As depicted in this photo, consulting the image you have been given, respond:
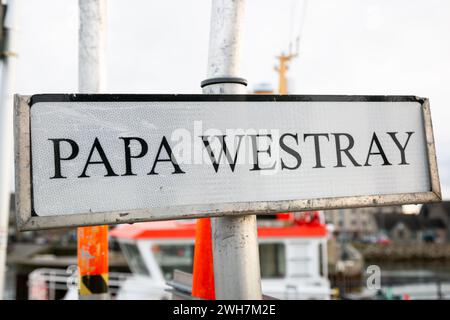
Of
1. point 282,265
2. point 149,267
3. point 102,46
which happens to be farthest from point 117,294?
point 102,46

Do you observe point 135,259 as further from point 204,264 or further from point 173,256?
point 204,264

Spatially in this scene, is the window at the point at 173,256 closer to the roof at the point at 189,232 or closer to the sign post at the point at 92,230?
the roof at the point at 189,232

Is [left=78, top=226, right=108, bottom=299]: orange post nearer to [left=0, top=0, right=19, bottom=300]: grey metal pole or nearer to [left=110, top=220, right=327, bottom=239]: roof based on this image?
[left=0, top=0, right=19, bottom=300]: grey metal pole

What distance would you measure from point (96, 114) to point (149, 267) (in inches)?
367

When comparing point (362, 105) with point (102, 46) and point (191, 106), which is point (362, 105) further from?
point (102, 46)

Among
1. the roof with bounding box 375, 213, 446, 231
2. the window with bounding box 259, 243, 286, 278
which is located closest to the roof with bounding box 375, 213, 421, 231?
the roof with bounding box 375, 213, 446, 231

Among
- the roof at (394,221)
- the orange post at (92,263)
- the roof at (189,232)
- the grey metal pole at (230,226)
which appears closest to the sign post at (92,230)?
the orange post at (92,263)

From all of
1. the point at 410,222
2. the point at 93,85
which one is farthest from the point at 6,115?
the point at 410,222

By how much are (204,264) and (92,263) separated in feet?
5.96

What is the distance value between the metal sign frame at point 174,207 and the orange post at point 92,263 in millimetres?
2290

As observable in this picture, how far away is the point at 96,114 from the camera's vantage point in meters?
1.24

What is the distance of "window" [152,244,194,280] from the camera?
10.1 metres

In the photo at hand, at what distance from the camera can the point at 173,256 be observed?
33.1ft
